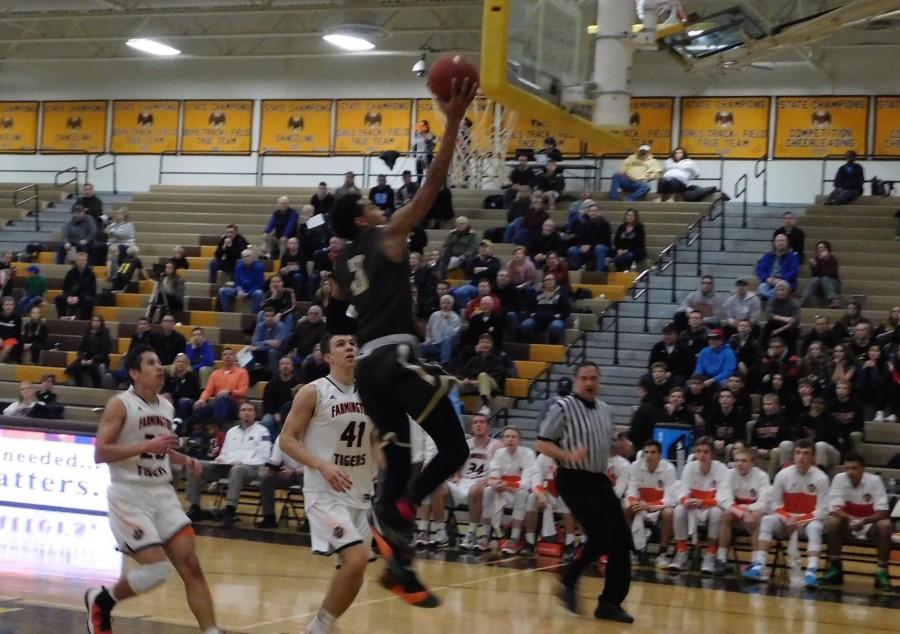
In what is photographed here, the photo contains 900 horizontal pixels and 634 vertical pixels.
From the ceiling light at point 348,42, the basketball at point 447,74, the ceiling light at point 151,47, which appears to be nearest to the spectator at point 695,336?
the basketball at point 447,74

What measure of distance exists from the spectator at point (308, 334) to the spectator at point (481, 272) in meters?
2.08

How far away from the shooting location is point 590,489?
9.68 meters

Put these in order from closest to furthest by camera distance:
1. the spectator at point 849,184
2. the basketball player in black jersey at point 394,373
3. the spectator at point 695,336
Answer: the basketball player in black jersey at point 394,373, the spectator at point 695,336, the spectator at point 849,184

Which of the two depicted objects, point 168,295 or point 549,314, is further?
point 168,295

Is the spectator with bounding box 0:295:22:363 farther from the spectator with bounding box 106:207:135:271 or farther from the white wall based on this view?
the white wall

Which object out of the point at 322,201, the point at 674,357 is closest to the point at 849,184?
the point at 674,357

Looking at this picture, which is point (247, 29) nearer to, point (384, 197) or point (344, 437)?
point (384, 197)

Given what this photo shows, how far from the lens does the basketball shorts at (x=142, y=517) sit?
7219mm

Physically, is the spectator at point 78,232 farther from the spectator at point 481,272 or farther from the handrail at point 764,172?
the handrail at point 764,172

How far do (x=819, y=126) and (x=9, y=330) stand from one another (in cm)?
1607

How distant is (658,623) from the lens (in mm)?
9836

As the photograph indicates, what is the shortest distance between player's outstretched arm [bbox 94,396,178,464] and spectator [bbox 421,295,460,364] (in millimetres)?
9785

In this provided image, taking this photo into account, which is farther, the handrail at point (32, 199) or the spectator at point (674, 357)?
the handrail at point (32, 199)

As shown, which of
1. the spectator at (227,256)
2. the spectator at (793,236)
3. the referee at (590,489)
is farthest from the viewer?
the spectator at (227,256)
